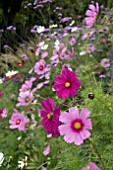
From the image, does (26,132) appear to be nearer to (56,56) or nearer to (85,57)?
(56,56)

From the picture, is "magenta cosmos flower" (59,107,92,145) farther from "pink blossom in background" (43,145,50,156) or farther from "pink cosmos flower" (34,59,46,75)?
"pink cosmos flower" (34,59,46,75)

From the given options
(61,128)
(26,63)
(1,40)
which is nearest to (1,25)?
(1,40)

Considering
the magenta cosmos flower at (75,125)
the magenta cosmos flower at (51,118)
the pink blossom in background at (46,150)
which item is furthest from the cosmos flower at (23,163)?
the magenta cosmos flower at (75,125)

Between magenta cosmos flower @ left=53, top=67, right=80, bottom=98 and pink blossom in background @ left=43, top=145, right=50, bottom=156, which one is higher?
magenta cosmos flower @ left=53, top=67, right=80, bottom=98

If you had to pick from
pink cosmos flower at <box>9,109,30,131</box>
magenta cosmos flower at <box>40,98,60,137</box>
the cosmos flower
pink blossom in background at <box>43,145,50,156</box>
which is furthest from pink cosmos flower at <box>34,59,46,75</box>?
magenta cosmos flower at <box>40,98,60,137</box>

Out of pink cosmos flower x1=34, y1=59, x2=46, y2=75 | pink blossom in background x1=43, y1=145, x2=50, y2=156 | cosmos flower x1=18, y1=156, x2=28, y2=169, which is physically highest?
pink cosmos flower x1=34, y1=59, x2=46, y2=75

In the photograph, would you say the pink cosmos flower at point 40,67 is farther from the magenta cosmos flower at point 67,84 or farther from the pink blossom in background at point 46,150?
the magenta cosmos flower at point 67,84
